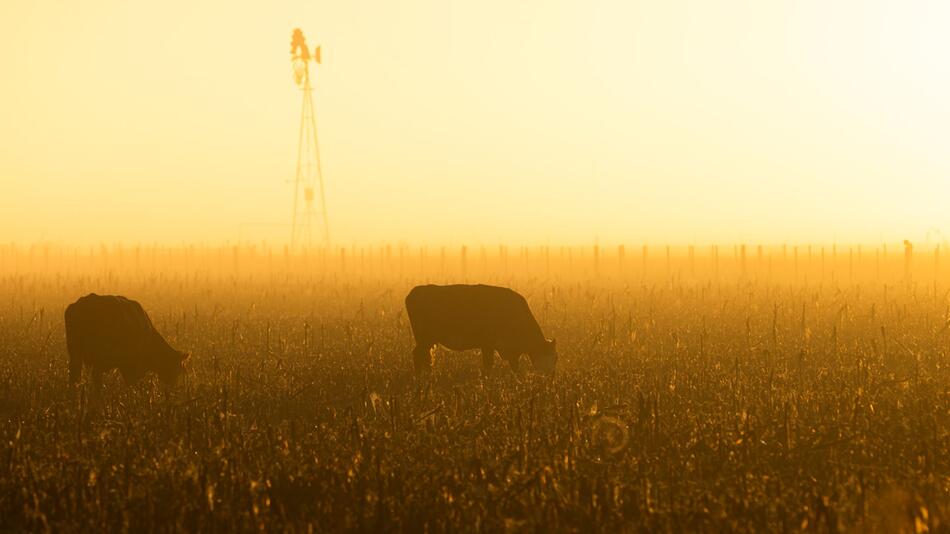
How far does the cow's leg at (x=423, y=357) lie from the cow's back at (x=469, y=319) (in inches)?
4.6

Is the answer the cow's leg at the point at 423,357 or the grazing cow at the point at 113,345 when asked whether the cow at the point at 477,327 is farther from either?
the grazing cow at the point at 113,345

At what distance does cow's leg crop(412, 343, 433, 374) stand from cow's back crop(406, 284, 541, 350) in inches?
4.6

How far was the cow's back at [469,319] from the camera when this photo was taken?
13664 millimetres

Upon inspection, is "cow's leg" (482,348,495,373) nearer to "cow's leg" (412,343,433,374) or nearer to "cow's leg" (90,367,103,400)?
"cow's leg" (412,343,433,374)

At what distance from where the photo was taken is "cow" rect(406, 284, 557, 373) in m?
13.6

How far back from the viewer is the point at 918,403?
943 cm

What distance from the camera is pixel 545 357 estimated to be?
44.2ft

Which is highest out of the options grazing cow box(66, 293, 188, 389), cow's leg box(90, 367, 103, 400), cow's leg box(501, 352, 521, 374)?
grazing cow box(66, 293, 188, 389)

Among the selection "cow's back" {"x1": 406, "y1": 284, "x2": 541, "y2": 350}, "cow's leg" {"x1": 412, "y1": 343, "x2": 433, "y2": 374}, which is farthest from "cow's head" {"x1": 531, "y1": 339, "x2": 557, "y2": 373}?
"cow's leg" {"x1": 412, "y1": 343, "x2": 433, "y2": 374}

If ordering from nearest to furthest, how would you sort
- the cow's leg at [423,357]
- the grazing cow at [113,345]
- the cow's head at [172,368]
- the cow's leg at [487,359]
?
the grazing cow at [113,345] → the cow's head at [172,368] → the cow's leg at [423,357] → the cow's leg at [487,359]

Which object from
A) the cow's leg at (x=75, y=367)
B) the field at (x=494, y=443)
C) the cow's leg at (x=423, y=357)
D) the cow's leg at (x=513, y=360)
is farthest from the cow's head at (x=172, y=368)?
the cow's leg at (x=513, y=360)

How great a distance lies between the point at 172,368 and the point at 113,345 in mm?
832

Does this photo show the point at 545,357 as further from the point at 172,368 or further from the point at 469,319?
the point at 172,368

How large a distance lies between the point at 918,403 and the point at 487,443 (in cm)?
502
